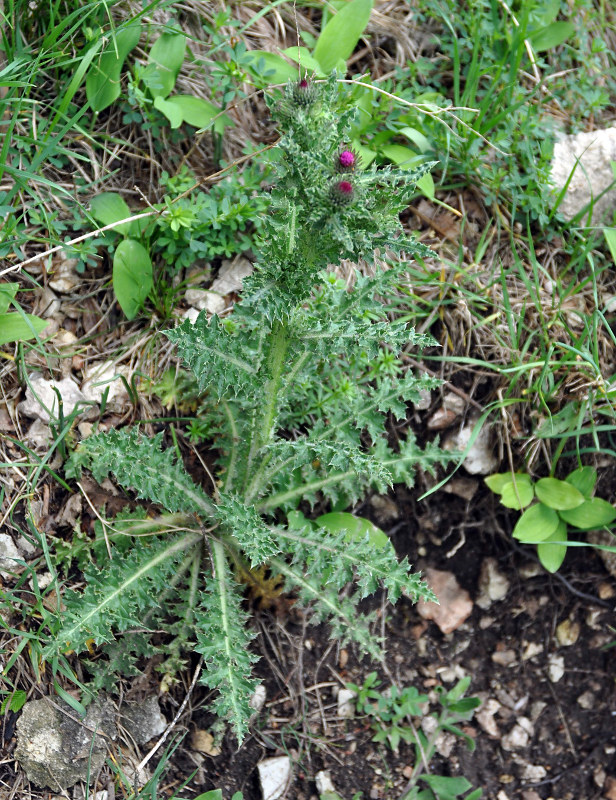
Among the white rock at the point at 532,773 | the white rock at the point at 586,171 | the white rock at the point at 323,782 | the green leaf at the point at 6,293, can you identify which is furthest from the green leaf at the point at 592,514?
the green leaf at the point at 6,293

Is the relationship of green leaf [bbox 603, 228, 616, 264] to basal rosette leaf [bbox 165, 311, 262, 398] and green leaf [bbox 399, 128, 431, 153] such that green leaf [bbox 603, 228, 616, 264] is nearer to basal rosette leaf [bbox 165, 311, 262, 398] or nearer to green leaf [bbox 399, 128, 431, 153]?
green leaf [bbox 399, 128, 431, 153]

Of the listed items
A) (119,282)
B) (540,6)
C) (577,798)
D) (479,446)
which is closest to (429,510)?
(479,446)

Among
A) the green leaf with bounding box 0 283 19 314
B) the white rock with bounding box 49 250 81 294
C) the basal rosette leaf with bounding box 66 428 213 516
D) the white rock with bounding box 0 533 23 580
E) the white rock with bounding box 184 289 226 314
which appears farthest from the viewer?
the white rock with bounding box 184 289 226 314

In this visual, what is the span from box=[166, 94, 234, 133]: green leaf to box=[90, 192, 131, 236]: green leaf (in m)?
0.47

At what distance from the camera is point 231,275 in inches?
132

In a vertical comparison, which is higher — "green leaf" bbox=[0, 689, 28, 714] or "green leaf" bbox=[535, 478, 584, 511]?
"green leaf" bbox=[535, 478, 584, 511]

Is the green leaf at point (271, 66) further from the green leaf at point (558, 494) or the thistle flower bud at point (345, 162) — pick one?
the green leaf at point (558, 494)

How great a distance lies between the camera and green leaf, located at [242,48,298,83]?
3334mm

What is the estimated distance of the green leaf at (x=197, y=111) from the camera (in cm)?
326

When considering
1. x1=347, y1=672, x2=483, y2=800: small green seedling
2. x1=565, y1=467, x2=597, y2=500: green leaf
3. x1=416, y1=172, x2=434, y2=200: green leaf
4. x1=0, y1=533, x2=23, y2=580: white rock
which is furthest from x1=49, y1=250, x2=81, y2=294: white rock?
x1=565, y1=467, x2=597, y2=500: green leaf

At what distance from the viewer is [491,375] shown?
11.4ft

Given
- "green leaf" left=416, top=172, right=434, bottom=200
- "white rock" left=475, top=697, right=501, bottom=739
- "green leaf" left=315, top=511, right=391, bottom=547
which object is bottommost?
"white rock" left=475, top=697, right=501, bottom=739

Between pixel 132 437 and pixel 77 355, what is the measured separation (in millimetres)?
609

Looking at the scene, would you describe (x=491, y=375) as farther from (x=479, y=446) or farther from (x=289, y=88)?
(x=289, y=88)
